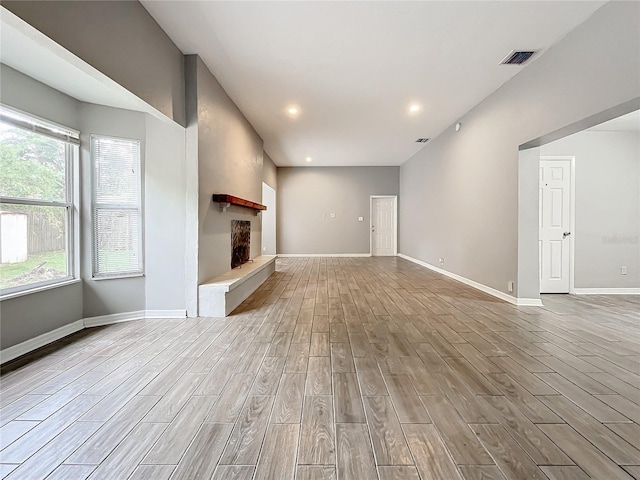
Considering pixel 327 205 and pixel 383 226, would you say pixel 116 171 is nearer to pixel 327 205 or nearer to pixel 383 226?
pixel 327 205

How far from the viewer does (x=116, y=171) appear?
3.26 meters

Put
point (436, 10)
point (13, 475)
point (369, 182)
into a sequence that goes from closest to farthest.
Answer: point (13, 475), point (436, 10), point (369, 182)

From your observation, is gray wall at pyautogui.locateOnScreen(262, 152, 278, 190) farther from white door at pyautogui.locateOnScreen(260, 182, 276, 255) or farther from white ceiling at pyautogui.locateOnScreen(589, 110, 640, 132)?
white ceiling at pyautogui.locateOnScreen(589, 110, 640, 132)

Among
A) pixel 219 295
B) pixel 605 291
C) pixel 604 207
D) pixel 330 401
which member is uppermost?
pixel 604 207

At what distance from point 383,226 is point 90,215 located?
8098mm

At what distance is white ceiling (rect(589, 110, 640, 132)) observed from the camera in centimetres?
418

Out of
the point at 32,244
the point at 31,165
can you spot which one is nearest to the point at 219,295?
the point at 32,244

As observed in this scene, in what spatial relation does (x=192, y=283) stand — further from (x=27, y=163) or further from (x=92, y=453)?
(x=92, y=453)

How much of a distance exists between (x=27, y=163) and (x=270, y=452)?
3053 mm

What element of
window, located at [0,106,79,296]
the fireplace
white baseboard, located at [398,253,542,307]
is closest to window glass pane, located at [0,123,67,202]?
window, located at [0,106,79,296]

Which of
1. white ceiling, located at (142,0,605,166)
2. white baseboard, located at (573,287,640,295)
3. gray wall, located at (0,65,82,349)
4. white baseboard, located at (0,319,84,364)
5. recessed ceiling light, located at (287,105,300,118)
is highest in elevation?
recessed ceiling light, located at (287,105,300,118)

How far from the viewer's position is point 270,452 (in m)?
1.37

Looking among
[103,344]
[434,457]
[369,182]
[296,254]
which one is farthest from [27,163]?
[369,182]

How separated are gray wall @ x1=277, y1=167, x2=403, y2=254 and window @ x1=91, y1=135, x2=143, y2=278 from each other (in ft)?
21.0
